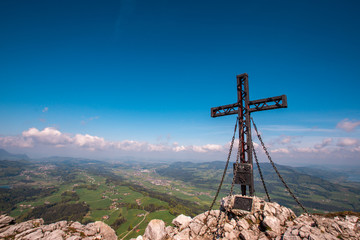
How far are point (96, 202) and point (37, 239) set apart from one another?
156 metres

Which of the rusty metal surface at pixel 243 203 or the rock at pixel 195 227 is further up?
the rusty metal surface at pixel 243 203

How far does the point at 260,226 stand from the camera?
952 cm

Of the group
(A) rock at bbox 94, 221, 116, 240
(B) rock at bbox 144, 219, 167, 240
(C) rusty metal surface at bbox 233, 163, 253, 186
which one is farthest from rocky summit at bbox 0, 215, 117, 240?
(C) rusty metal surface at bbox 233, 163, 253, 186

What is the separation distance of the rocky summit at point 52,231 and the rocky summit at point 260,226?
19.3 feet

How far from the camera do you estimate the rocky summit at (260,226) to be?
802cm

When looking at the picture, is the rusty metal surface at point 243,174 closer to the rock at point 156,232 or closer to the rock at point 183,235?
the rock at point 183,235

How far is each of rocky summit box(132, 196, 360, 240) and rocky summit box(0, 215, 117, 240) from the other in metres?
5.90

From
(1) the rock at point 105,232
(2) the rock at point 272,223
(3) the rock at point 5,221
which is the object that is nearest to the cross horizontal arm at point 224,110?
(2) the rock at point 272,223

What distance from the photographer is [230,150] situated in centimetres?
1179

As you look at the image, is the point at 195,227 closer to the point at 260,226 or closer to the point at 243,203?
the point at 243,203

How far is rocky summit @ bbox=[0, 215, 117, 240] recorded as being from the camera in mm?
12875

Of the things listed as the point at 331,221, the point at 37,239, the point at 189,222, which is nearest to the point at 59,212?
the point at 37,239

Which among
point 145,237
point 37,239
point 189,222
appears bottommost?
point 37,239

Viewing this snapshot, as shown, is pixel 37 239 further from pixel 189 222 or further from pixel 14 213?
pixel 14 213
